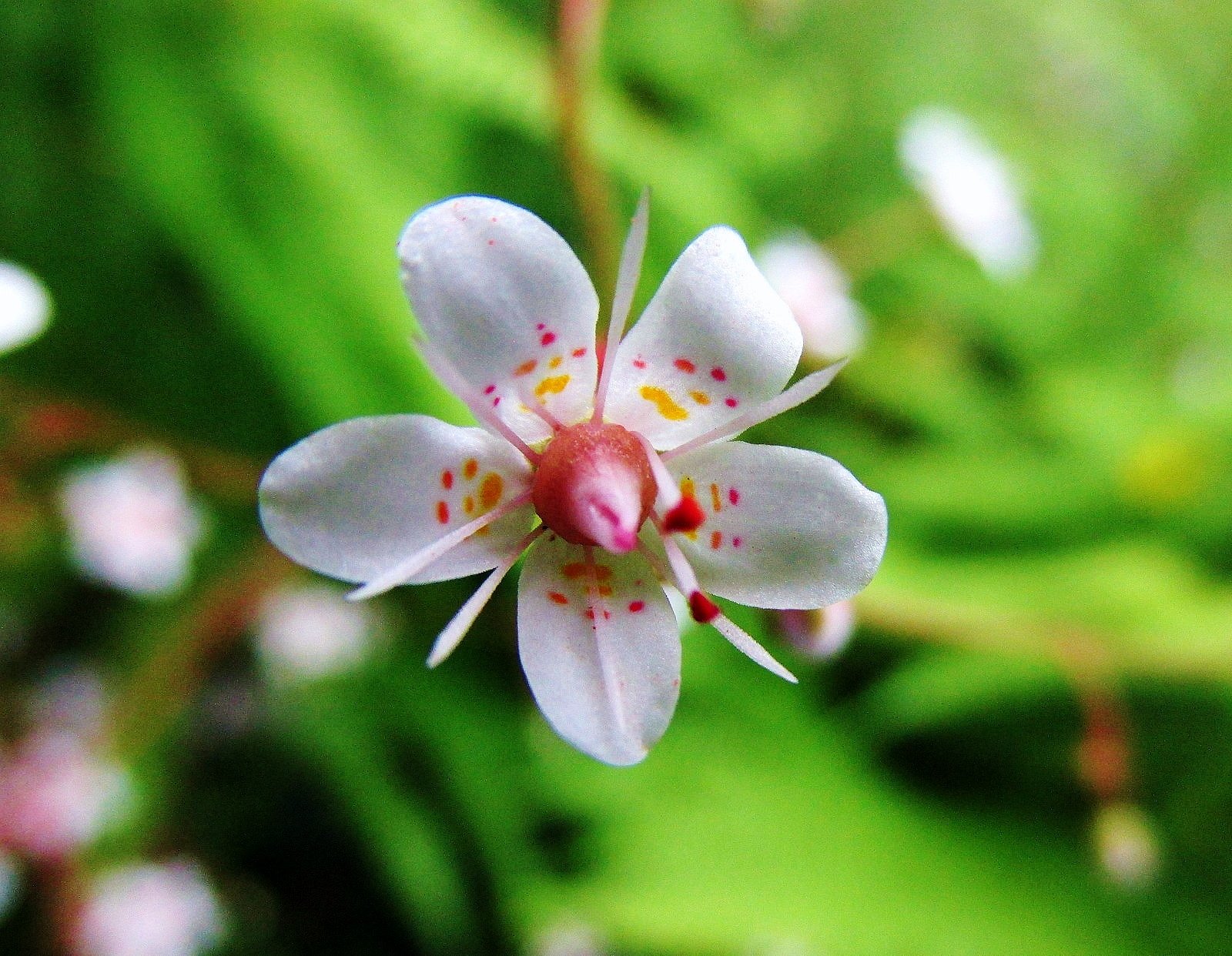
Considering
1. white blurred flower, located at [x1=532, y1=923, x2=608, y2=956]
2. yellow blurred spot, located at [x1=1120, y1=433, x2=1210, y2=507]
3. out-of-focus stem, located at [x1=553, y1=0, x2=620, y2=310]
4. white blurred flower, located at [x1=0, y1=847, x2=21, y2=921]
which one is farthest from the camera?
yellow blurred spot, located at [x1=1120, y1=433, x2=1210, y2=507]

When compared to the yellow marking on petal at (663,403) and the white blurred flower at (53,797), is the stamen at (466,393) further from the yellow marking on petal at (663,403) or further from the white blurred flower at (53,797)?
the white blurred flower at (53,797)

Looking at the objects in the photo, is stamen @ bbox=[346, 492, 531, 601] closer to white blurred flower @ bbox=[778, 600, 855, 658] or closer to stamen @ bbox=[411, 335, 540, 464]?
stamen @ bbox=[411, 335, 540, 464]

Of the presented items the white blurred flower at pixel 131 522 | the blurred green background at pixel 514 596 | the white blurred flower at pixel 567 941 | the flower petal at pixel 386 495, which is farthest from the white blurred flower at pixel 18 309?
the white blurred flower at pixel 567 941

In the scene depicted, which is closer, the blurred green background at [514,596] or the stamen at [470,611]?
the stamen at [470,611]

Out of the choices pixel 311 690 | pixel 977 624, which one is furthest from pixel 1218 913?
pixel 311 690

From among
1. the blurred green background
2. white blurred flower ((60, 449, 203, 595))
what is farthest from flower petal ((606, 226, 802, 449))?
white blurred flower ((60, 449, 203, 595))

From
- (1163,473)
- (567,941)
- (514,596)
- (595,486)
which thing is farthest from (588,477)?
(1163,473)
